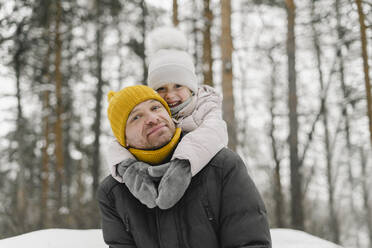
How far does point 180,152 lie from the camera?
1.69 metres

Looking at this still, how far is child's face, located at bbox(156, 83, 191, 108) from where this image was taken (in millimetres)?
2328

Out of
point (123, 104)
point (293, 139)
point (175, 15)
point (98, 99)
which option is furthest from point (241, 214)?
point (98, 99)

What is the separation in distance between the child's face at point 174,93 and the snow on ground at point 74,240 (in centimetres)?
166

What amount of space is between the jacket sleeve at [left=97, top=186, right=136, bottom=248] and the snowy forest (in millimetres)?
4743

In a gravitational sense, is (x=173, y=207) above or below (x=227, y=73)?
below

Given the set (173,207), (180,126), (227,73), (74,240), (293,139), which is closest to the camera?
(173,207)

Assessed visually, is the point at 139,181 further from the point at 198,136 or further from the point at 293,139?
the point at 293,139

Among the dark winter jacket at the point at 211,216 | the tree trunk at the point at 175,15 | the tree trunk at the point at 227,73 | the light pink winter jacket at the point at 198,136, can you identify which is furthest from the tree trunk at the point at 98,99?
the dark winter jacket at the point at 211,216

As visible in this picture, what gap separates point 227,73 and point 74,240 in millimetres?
4435

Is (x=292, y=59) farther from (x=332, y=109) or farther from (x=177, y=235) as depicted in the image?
(x=177, y=235)

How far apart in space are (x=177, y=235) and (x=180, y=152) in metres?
0.42

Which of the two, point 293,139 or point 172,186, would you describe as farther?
point 293,139

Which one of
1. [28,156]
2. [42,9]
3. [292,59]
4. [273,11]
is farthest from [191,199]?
[28,156]

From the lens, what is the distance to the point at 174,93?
7.82 feet
